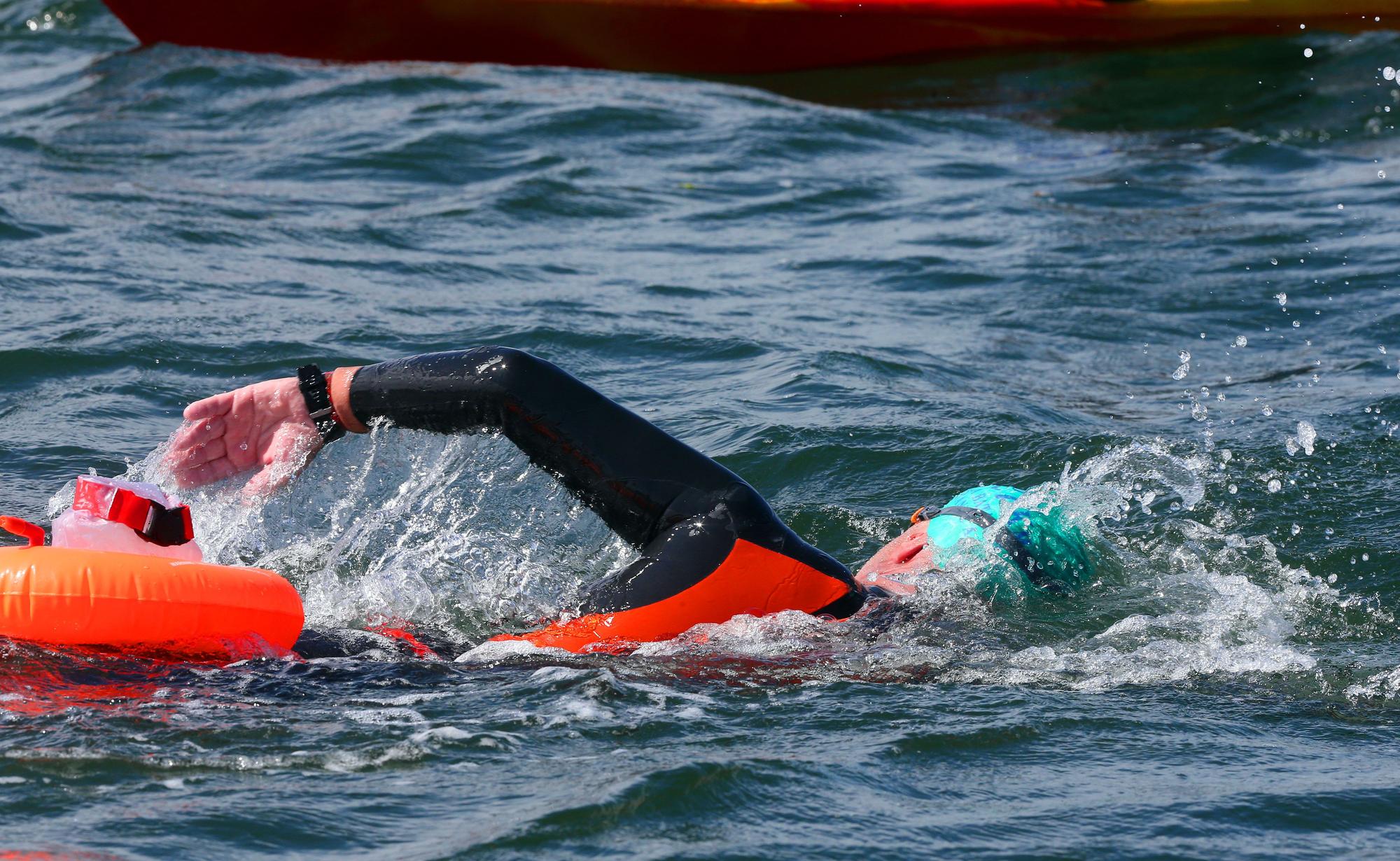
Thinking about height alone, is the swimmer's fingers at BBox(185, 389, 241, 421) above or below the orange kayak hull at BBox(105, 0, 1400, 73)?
below

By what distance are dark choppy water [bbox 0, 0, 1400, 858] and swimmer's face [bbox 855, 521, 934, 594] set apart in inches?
6.6

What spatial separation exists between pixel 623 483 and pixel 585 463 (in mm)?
118

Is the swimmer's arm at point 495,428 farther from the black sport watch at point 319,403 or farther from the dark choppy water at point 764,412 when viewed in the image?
the dark choppy water at point 764,412

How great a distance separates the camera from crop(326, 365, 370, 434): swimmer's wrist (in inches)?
168

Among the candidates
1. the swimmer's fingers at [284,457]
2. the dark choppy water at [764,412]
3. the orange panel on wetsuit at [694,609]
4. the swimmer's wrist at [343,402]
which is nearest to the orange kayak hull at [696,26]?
the dark choppy water at [764,412]

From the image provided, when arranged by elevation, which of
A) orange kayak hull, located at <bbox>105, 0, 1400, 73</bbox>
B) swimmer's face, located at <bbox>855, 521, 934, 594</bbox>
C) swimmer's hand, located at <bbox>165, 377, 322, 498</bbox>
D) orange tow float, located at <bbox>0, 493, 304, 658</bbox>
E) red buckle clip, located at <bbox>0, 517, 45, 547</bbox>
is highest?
orange kayak hull, located at <bbox>105, 0, 1400, 73</bbox>

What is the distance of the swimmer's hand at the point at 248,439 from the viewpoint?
418cm

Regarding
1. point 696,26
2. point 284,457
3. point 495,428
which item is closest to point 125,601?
point 284,457

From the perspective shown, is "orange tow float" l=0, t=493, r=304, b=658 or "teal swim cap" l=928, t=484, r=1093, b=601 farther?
"teal swim cap" l=928, t=484, r=1093, b=601

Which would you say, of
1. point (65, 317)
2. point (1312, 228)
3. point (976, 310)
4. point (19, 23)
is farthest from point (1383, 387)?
point (19, 23)

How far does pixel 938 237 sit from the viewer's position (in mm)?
10352

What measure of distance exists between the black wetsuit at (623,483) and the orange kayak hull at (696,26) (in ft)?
36.0

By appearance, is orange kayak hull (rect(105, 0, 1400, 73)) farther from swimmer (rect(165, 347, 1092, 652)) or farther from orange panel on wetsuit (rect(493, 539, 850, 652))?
orange panel on wetsuit (rect(493, 539, 850, 652))

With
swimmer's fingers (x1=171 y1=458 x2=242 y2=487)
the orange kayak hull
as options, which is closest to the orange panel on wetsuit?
swimmer's fingers (x1=171 y1=458 x2=242 y2=487)
